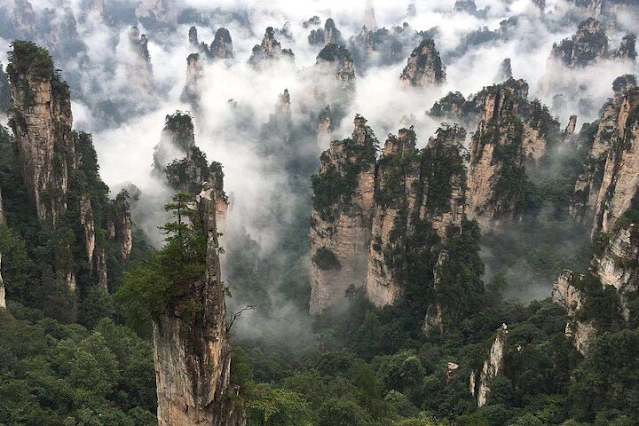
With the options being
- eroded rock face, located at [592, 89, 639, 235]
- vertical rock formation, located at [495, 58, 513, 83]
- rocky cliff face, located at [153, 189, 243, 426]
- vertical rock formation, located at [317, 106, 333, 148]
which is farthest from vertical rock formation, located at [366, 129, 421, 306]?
vertical rock formation, located at [495, 58, 513, 83]

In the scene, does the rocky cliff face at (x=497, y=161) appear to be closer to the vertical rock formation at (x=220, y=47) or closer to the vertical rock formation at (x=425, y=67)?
the vertical rock formation at (x=425, y=67)

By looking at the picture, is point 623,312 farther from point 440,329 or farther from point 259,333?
point 259,333

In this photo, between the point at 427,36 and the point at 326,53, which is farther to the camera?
the point at 427,36

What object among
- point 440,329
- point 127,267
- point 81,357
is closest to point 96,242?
point 127,267

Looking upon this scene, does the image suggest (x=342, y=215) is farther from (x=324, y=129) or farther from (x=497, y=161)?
(x=324, y=129)

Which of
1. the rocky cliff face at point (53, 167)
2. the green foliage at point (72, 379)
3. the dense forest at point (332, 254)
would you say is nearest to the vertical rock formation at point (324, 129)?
the dense forest at point (332, 254)

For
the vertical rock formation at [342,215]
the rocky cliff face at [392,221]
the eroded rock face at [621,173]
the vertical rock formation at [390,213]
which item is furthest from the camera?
the vertical rock formation at [342,215]
